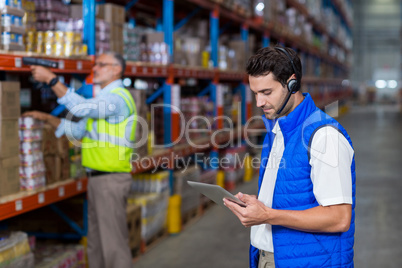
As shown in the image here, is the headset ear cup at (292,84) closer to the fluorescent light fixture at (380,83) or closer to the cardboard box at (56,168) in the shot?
the cardboard box at (56,168)

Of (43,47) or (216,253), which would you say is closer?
(43,47)

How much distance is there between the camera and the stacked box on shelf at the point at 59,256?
13.1 feet

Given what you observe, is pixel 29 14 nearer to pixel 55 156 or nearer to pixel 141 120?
pixel 55 156

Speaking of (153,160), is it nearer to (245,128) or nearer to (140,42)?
(140,42)

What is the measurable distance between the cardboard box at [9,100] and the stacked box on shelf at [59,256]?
4.26 ft

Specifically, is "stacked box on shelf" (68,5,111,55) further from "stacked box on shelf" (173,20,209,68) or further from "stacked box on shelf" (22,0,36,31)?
Result: "stacked box on shelf" (173,20,209,68)

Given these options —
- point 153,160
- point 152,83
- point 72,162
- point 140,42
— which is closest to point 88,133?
point 72,162

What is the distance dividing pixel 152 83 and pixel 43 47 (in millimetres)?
4402

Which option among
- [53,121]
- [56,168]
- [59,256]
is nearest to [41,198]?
[56,168]

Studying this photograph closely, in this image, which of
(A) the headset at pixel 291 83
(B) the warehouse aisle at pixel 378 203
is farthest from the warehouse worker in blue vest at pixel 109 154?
(B) the warehouse aisle at pixel 378 203

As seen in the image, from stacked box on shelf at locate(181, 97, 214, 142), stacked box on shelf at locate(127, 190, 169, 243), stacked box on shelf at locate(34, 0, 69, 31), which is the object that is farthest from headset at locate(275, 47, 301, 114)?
stacked box on shelf at locate(181, 97, 214, 142)

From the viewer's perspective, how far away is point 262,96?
2094 mm

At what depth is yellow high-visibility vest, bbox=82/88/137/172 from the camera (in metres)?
3.96

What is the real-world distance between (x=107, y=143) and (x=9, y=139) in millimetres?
817
